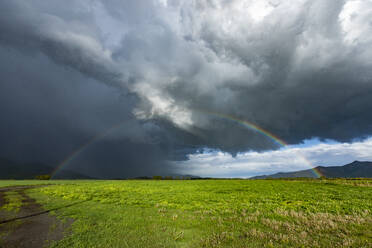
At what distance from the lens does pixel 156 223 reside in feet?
44.9

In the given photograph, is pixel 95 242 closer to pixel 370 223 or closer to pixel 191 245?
pixel 191 245

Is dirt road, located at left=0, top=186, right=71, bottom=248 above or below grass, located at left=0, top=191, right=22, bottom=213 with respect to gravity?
below

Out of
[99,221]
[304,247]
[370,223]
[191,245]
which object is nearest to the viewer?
[304,247]

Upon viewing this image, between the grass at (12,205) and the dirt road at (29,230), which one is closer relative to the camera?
the dirt road at (29,230)

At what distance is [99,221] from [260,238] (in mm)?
12026

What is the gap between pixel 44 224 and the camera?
1366 cm

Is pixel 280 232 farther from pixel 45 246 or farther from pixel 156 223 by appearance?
pixel 45 246

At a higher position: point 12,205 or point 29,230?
point 12,205

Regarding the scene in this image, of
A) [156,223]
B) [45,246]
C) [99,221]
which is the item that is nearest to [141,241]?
[156,223]

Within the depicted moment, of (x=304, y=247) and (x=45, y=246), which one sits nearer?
(x=304, y=247)

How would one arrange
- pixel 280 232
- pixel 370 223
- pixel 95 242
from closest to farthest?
pixel 95 242
pixel 280 232
pixel 370 223

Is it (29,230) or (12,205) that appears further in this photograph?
(12,205)

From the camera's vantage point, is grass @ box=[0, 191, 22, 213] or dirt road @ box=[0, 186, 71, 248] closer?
dirt road @ box=[0, 186, 71, 248]

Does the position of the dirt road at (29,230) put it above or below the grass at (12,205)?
below
